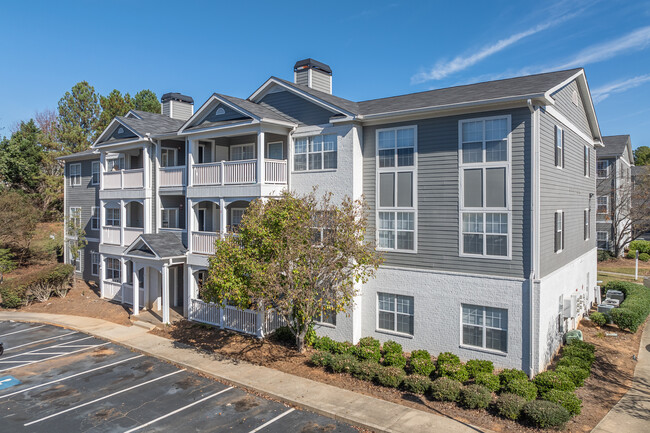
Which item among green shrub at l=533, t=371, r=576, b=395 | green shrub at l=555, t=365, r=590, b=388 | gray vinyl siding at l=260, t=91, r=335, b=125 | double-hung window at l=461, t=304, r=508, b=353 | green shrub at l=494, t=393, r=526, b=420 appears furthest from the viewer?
gray vinyl siding at l=260, t=91, r=335, b=125

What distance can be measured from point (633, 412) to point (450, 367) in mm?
4789

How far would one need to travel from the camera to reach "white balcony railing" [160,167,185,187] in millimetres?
22234

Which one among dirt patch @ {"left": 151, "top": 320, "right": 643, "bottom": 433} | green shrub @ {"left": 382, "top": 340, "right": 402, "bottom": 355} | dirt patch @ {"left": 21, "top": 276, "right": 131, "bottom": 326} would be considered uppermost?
green shrub @ {"left": 382, "top": 340, "right": 402, "bottom": 355}

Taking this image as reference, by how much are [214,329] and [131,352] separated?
3.51m

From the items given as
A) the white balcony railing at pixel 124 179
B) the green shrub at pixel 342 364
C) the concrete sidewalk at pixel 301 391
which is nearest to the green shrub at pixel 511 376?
the concrete sidewalk at pixel 301 391

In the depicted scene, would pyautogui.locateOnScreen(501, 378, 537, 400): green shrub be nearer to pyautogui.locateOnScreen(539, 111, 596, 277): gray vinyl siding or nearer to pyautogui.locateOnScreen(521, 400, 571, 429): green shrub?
pyautogui.locateOnScreen(521, 400, 571, 429): green shrub

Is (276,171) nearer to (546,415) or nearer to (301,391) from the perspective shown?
(301,391)

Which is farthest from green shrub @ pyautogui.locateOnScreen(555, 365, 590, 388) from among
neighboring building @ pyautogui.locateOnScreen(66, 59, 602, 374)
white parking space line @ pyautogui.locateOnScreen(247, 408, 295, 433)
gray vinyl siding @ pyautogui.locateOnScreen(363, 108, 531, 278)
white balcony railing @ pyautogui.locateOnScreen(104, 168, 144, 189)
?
white balcony railing @ pyautogui.locateOnScreen(104, 168, 144, 189)

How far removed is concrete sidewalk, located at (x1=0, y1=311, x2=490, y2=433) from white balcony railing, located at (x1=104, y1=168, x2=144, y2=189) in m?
8.38

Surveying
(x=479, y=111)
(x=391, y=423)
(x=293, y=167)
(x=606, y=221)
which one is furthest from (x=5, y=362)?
(x=606, y=221)

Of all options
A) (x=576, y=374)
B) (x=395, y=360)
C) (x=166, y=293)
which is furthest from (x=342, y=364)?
(x=166, y=293)

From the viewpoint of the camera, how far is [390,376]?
1322cm

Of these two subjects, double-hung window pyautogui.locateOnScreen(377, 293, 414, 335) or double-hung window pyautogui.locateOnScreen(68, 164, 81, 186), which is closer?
double-hung window pyautogui.locateOnScreen(377, 293, 414, 335)

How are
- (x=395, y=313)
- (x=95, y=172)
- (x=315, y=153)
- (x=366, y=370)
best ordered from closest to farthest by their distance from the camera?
(x=366, y=370)
(x=395, y=313)
(x=315, y=153)
(x=95, y=172)
